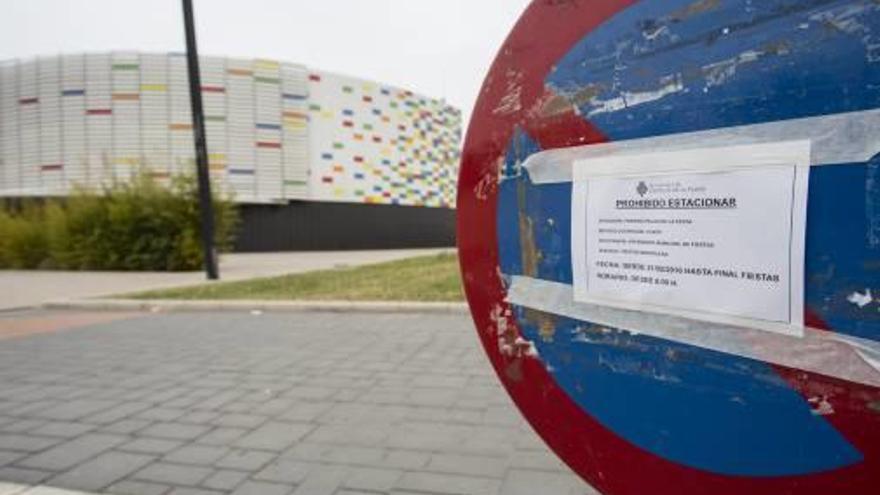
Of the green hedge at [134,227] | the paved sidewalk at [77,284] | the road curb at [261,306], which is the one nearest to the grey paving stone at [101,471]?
the road curb at [261,306]

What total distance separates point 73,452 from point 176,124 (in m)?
27.0

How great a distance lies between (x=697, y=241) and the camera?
107 centimetres

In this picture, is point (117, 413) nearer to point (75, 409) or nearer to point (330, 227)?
point (75, 409)

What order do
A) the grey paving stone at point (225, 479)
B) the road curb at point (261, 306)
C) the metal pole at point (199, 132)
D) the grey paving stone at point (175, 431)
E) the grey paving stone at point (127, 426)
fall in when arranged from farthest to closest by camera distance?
the metal pole at point (199, 132) < the road curb at point (261, 306) < the grey paving stone at point (127, 426) < the grey paving stone at point (175, 431) < the grey paving stone at point (225, 479)

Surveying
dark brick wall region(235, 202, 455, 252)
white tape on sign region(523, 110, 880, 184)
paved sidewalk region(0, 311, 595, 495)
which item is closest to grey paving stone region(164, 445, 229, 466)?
paved sidewalk region(0, 311, 595, 495)

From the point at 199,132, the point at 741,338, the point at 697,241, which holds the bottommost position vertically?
the point at 741,338

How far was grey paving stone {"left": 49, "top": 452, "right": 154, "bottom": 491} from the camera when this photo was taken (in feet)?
9.46

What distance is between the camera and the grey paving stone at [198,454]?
3133 mm

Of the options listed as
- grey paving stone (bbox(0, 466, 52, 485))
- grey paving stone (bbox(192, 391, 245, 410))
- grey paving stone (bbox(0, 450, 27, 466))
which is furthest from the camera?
grey paving stone (bbox(192, 391, 245, 410))

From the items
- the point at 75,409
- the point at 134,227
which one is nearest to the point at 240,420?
the point at 75,409

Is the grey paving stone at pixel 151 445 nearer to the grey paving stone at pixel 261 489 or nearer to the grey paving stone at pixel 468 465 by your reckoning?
the grey paving stone at pixel 261 489

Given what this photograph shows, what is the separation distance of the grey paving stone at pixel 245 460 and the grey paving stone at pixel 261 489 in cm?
18

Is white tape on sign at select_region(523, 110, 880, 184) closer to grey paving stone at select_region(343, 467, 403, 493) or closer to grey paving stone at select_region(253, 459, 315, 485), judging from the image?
grey paving stone at select_region(343, 467, 403, 493)

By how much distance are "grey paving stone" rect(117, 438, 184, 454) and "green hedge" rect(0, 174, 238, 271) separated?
1355 cm
